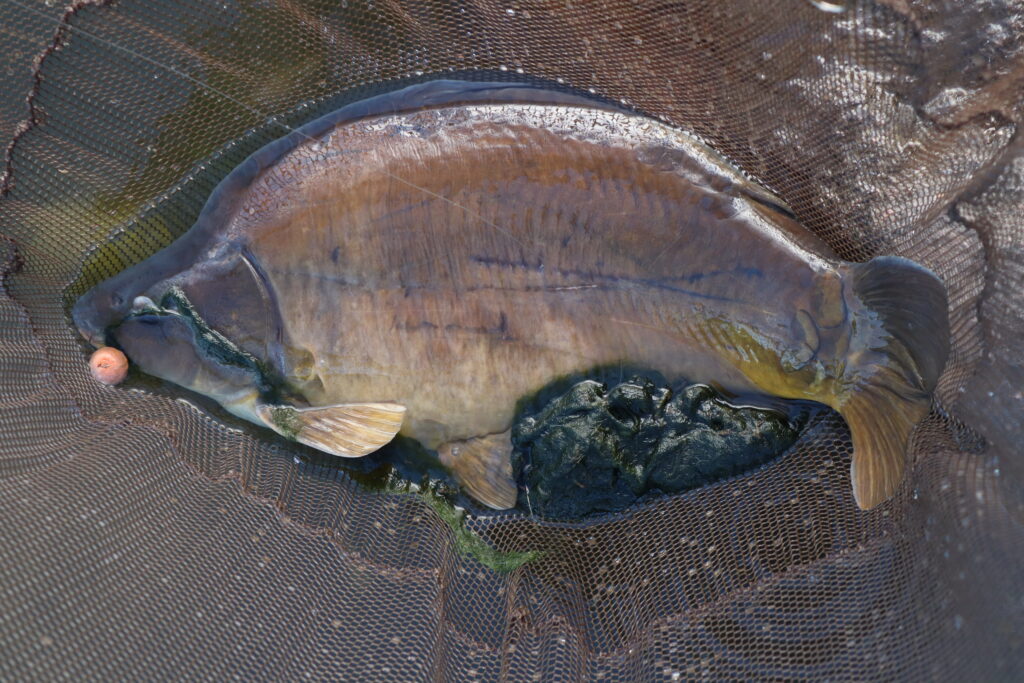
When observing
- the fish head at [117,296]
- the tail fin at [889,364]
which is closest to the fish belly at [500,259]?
the tail fin at [889,364]

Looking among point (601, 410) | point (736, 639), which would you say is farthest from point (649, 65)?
point (736, 639)

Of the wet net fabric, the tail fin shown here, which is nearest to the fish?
the tail fin

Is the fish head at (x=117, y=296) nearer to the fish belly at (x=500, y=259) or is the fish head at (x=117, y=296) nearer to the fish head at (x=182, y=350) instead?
the fish head at (x=182, y=350)

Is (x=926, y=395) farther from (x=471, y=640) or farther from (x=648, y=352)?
(x=471, y=640)

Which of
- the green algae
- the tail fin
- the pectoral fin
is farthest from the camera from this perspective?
the pectoral fin

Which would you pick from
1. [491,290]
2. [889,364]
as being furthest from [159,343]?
[889,364]

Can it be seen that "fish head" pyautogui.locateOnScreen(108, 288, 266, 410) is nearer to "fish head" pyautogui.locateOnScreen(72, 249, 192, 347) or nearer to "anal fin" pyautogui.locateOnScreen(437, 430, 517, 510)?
"fish head" pyautogui.locateOnScreen(72, 249, 192, 347)

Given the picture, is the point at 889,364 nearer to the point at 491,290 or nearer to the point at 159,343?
the point at 491,290
